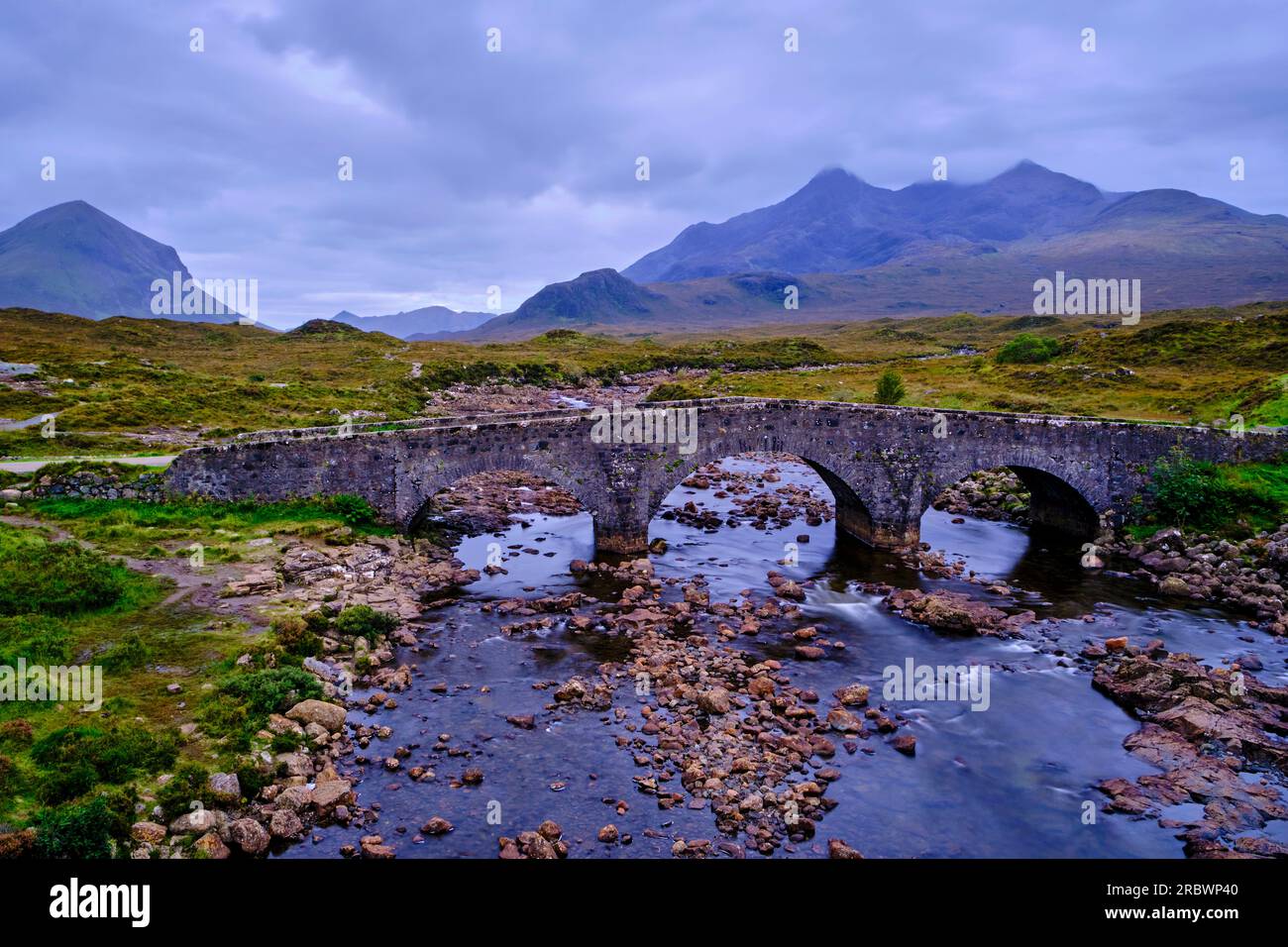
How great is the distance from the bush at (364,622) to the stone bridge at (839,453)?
240 inches

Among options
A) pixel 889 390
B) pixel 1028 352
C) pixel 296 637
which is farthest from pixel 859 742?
pixel 1028 352

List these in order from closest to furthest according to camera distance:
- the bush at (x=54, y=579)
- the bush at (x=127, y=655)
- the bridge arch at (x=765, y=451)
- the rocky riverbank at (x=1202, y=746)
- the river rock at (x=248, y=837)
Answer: the river rock at (x=248, y=837), the rocky riverbank at (x=1202, y=746), the bush at (x=127, y=655), the bush at (x=54, y=579), the bridge arch at (x=765, y=451)

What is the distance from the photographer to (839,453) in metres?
29.6

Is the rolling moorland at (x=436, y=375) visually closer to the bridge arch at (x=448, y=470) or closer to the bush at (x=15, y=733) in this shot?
the bridge arch at (x=448, y=470)

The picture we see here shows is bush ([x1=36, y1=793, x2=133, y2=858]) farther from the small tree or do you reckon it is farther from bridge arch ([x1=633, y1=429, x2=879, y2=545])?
the small tree

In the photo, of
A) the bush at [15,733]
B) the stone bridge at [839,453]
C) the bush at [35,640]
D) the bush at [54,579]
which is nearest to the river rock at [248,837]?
→ the bush at [15,733]

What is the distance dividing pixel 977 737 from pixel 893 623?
6414mm

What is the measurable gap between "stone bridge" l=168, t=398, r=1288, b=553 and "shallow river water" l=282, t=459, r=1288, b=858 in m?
2.71

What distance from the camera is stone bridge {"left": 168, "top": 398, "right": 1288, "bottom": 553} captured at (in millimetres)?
26656

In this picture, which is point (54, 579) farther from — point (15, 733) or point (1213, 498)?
point (1213, 498)

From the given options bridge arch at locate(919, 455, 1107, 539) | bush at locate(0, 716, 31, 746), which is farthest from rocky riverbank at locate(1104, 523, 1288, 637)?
bush at locate(0, 716, 31, 746)

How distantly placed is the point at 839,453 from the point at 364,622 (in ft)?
61.4

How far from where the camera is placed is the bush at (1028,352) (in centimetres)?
6731

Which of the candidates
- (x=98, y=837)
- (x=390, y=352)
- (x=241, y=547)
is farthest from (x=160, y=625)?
(x=390, y=352)
